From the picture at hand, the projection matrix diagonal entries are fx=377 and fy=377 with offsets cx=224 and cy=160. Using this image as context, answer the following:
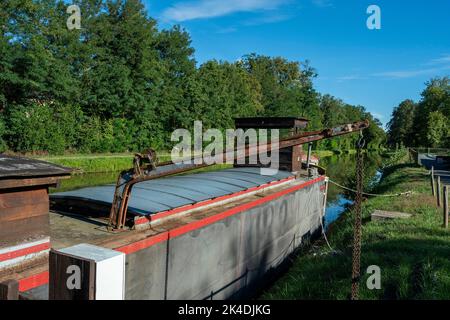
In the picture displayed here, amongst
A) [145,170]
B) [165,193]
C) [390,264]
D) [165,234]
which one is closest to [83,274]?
[165,234]

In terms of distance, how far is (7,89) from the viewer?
1185 inches

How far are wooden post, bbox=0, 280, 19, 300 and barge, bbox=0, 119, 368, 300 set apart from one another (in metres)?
0.02

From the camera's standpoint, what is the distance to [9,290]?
2.95 meters

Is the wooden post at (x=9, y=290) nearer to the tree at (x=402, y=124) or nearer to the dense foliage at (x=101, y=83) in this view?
the dense foliage at (x=101, y=83)

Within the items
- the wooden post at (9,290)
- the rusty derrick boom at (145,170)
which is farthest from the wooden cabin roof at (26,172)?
the wooden post at (9,290)

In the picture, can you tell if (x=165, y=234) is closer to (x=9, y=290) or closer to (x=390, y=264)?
(x=9, y=290)

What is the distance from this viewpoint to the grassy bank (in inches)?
283

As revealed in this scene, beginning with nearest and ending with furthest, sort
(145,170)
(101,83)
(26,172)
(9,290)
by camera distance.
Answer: (9,290)
(26,172)
(145,170)
(101,83)

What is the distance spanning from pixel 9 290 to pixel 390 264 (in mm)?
7702

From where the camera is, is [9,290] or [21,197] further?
[21,197]

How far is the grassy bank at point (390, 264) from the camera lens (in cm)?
719

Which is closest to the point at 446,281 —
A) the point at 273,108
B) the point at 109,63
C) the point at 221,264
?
the point at 221,264

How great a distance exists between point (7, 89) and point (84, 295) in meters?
32.3

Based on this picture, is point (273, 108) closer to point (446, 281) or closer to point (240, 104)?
point (240, 104)
